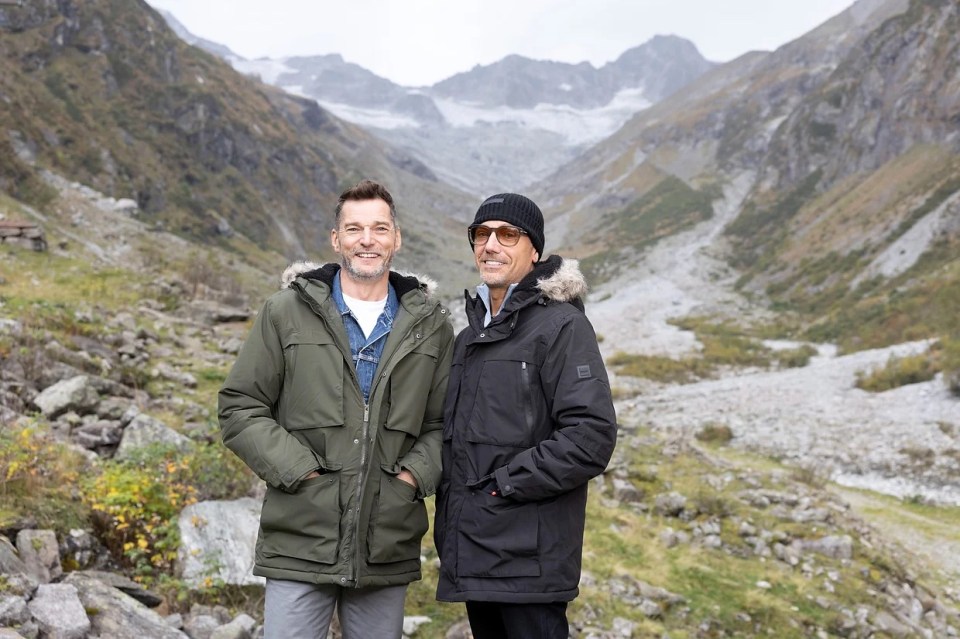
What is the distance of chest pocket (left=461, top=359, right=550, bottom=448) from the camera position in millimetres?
3373

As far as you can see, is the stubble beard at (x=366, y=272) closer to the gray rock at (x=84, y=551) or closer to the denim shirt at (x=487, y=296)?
the denim shirt at (x=487, y=296)

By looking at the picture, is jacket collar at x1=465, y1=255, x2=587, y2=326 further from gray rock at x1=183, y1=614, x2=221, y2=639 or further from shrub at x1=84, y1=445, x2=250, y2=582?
shrub at x1=84, y1=445, x2=250, y2=582

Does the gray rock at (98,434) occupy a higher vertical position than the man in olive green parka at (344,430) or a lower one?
lower

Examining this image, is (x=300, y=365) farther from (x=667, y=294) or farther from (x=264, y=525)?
(x=667, y=294)

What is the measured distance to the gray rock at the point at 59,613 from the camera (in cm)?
380

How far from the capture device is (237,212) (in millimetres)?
59969

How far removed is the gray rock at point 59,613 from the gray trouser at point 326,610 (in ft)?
4.47

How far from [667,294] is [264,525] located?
175 feet

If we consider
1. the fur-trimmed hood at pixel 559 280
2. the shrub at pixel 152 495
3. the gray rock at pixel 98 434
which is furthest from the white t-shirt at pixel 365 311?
the gray rock at pixel 98 434

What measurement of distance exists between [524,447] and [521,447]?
0.05 feet

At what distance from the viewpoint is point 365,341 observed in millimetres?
3646

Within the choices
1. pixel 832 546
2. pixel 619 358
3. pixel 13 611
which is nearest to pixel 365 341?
pixel 13 611

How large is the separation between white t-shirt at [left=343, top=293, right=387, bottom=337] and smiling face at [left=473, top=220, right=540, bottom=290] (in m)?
0.64

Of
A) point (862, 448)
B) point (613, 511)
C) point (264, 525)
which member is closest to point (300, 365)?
point (264, 525)
